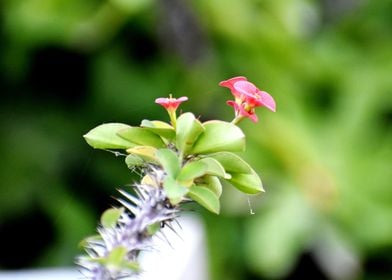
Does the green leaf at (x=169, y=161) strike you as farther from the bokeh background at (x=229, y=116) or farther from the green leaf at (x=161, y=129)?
the bokeh background at (x=229, y=116)

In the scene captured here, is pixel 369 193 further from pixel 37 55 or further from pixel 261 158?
pixel 37 55

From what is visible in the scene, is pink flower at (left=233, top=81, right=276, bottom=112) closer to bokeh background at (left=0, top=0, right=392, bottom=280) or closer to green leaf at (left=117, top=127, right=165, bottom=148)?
green leaf at (left=117, top=127, right=165, bottom=148)

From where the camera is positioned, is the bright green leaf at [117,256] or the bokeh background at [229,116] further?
the bokeh background at [229,116]

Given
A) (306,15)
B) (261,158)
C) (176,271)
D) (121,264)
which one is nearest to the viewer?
(121,264)

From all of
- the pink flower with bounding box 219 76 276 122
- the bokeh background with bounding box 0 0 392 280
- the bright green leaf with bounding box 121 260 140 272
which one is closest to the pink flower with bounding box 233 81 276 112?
the pink flower with bounding box 219 76 276 122

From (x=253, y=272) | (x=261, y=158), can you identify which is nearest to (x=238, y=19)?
(x=261, y=158)

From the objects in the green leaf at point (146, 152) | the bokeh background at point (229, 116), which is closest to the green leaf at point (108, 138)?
the green leaf at point (146, 152)
